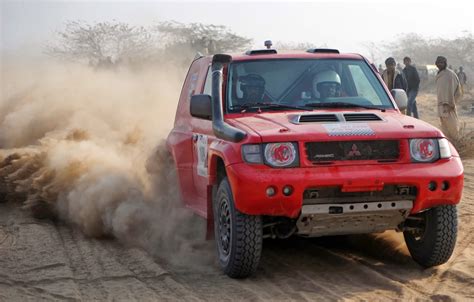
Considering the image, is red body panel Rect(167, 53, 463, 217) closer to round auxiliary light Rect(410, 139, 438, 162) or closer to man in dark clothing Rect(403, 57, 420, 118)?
round auxiliary light Rect(410, 139, 438, 162)

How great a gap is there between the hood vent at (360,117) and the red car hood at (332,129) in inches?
2.5

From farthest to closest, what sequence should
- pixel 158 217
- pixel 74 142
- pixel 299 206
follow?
pixel 74 142 → pixel 158 217 → pixel 299 206

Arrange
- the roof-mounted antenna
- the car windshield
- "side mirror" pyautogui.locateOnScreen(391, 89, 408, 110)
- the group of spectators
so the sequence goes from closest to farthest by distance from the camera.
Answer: the car windshield, "side mirror" pyautogui.locateOnScreen(391, 89, 408, 110), the roof-mounted antenna, the group of spectators

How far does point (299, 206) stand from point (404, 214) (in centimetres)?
88

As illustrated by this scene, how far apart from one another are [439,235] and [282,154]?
1.44 m

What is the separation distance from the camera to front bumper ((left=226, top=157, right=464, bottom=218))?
16.9 feet

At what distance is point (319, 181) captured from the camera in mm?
5148

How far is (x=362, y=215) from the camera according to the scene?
Answer: 5383 mm

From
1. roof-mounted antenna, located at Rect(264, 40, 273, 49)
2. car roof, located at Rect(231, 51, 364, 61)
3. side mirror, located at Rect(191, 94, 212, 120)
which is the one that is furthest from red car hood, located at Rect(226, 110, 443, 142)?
roof-mounted antenna, located at Rect(264, 40, 273, 49)

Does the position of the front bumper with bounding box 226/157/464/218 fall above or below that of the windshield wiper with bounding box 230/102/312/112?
below

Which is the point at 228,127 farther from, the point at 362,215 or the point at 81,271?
the point at 81,271

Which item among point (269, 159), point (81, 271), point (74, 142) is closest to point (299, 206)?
point (269, 159)

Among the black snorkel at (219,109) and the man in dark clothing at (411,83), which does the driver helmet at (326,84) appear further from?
the man in dark clothing at (411,83)

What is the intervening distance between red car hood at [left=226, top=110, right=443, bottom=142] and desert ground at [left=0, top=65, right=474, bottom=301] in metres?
1.11
